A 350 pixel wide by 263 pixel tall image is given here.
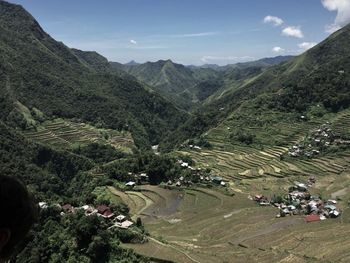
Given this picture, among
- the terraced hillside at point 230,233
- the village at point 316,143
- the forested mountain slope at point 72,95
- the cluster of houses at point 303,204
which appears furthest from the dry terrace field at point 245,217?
the forested mountain slope at point 72,95

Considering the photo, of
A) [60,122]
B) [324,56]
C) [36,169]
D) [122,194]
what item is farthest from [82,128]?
[324,56]

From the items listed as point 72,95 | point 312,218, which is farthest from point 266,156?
point 72,95

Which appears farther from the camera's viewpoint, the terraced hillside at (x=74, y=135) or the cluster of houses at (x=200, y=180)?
the terraced hillside at (x=74, y=135)

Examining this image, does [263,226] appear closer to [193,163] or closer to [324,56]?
[193,163]

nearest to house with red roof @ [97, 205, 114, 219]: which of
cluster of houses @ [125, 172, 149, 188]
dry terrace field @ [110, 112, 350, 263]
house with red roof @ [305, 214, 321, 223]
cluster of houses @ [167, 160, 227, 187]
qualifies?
dry terrace field @ [110, 112, 350, 263]

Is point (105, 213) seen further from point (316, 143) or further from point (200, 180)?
point (316, 143)

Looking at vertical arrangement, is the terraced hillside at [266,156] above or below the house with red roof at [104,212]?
above

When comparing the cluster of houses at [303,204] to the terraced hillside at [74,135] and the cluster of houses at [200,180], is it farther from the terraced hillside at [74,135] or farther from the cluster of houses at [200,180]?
the terraced hillside at [74,135]

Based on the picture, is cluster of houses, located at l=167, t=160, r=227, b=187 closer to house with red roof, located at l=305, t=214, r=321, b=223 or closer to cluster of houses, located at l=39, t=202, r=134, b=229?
house with red roof, located at l=305, t=214, r=321, b=223
